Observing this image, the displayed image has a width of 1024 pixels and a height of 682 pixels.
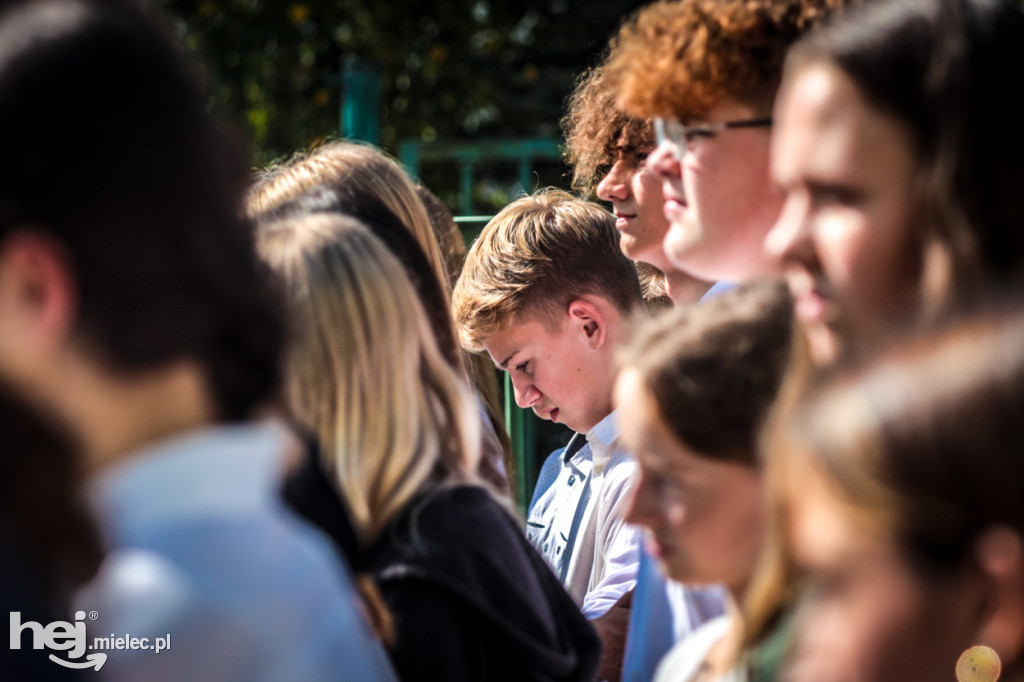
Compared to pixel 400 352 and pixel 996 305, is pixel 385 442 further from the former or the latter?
pixel 996 305

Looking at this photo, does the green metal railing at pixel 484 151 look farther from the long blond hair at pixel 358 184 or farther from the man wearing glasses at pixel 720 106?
the man wearing glasses at pixel 720 106

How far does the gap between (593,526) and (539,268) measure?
714 millimetres

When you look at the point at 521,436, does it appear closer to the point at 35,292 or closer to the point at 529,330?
the point at 529,330

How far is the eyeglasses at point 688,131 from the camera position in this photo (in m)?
1.68

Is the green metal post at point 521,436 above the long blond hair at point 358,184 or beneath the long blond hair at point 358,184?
beneath

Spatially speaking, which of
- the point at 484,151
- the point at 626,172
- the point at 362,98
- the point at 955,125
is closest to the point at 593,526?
the point at 626,172

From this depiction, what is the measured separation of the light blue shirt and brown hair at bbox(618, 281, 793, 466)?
674mm

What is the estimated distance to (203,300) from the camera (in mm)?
1006

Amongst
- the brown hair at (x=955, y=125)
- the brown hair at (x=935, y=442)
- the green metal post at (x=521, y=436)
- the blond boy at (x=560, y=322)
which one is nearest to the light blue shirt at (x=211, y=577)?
the brown hair at (x=935, y=442)

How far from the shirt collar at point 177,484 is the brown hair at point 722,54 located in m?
0.96

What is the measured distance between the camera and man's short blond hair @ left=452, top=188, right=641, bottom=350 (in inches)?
115

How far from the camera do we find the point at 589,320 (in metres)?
2.94

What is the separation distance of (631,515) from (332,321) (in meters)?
0.53

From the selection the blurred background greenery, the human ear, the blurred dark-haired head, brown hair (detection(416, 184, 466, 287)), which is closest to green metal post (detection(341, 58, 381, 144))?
the blurred background greenery
